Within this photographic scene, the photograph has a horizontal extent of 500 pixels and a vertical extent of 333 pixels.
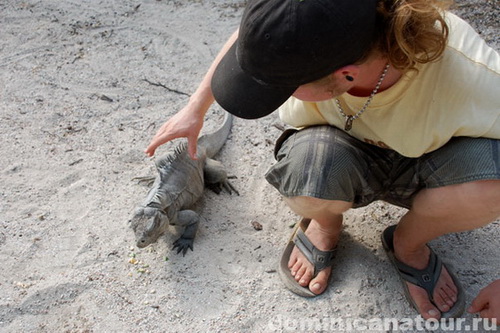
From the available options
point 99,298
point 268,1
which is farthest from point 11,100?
point 268,1

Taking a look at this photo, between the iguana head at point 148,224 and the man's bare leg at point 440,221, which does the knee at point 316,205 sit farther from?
the iguana head at point 148,224

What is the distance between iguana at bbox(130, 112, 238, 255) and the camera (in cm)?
298

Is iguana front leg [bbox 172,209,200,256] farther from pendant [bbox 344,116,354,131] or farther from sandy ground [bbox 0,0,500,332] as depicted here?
pendant [bbox 344,116,354,131]

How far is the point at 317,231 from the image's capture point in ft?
9.32

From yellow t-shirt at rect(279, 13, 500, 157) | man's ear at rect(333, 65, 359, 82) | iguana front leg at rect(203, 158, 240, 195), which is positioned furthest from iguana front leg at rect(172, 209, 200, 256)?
man's ear at rect(333, 65, 359, 82)

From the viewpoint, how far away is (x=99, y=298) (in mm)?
2723

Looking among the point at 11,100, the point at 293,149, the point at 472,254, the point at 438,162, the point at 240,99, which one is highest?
the point at 240,99

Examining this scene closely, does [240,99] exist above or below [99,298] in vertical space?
above

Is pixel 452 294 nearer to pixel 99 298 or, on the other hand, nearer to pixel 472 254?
pixel 472 254

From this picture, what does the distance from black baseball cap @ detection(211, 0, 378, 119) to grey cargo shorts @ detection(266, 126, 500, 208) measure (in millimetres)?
610

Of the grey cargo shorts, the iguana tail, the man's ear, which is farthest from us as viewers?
the iguana tail

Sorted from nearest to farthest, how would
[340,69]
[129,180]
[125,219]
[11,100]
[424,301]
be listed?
[340,69] < [424,301] < [125,219] < [129,180] < [11,100]

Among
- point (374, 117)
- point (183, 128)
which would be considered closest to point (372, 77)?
point (374, 117)

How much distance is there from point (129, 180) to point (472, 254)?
2107 millimetres
